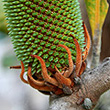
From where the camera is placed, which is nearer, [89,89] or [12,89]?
[89,89]

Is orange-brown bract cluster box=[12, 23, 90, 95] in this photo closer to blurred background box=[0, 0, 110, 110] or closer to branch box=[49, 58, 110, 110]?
branch box=[49, 58, 110, 110]

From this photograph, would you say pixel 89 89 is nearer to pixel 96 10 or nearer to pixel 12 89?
pixel 96 10

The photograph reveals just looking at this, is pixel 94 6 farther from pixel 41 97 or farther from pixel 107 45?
pixel 41 97

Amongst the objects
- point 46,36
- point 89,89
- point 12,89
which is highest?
point 46,36

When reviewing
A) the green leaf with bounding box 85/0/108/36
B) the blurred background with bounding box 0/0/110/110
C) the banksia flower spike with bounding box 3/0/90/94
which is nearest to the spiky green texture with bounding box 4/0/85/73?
the banksia flower spike with bounding box 3/0/90/94

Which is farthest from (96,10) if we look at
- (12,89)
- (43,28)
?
(12,89)

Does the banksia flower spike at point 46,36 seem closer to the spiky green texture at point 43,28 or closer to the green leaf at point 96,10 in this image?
the spiky green texture at point 43,28

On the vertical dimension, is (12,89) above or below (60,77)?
below

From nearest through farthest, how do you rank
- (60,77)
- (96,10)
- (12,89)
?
(60,77) < (96,10) < (12,89)
